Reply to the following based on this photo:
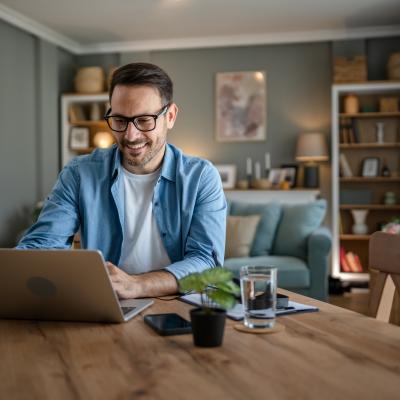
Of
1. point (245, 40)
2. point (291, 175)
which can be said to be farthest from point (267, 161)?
point (245, 40)

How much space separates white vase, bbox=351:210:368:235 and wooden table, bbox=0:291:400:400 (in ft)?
16.1

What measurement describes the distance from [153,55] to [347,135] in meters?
2.39

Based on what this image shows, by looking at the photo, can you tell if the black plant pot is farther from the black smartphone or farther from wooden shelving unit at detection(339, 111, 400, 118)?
wooden shelving unit at detection(339, 111, 400, 118)

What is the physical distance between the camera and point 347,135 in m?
6.00

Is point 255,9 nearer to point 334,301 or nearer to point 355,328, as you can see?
point 334,301

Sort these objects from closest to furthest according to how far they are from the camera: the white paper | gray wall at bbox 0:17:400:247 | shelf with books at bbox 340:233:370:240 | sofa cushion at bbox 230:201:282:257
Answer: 1. the white paper
2. sofa cushion at bbox 230:201:282:257
3. gray wall at bbox 0:17:400:247
4. shelf with books at bbox 340:233:370:240

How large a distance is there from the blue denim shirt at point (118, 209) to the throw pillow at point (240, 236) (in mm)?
2582

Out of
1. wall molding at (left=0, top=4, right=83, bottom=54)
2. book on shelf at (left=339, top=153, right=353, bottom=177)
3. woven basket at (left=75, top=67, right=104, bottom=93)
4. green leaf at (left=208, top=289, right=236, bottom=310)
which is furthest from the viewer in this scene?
woven basket at (left=75, top=67, right=104, bottom=93)

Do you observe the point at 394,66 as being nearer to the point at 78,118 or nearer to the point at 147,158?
the point at 78,118

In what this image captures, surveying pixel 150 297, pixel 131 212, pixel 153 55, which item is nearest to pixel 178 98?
pixel 153 55

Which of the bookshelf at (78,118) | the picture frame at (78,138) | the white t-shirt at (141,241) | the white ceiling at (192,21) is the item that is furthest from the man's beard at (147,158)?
the picture frame at (78,138)

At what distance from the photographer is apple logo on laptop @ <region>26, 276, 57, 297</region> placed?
121 cm

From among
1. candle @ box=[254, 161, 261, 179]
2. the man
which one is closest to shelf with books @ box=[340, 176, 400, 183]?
candle @ box=[254, 161, 261, 179]

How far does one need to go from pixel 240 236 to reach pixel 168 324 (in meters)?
3.31
